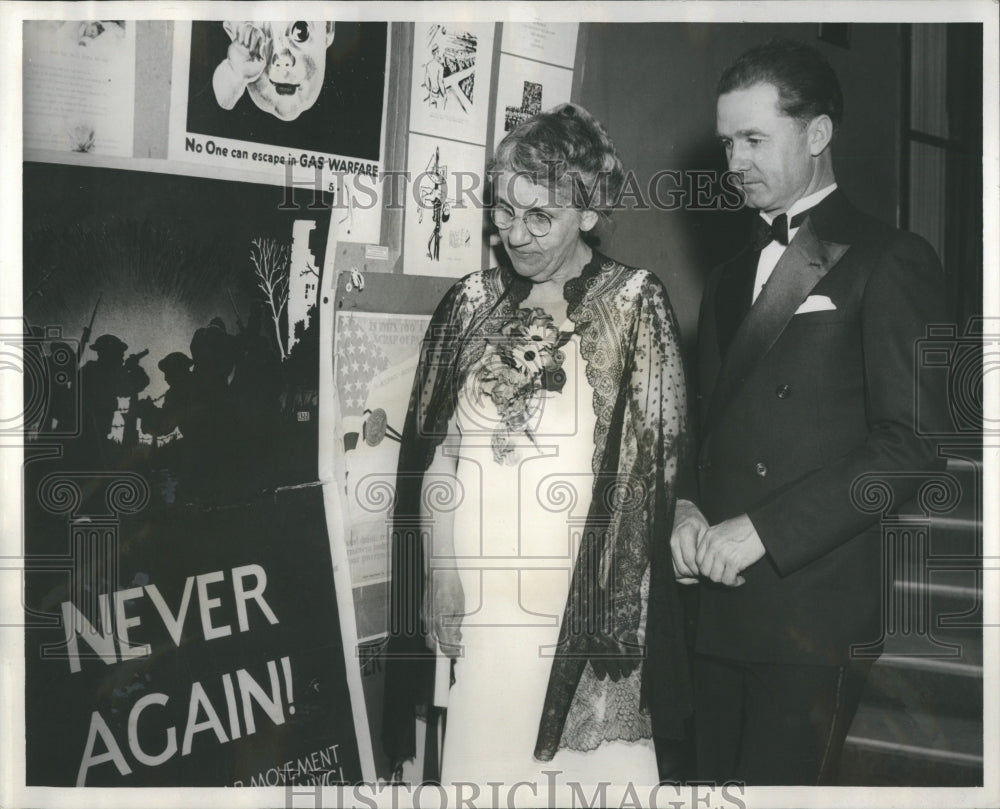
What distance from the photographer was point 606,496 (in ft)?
7.05

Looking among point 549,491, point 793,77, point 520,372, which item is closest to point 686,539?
point 549,491

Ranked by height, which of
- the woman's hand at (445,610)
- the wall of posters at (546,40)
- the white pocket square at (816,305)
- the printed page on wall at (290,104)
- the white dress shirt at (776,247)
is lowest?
the woman's hand at (445,610)

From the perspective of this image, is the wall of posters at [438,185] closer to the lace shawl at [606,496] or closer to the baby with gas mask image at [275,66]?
the lace shawl at [606,496]

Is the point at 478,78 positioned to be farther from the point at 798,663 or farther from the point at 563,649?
the point at 798,663

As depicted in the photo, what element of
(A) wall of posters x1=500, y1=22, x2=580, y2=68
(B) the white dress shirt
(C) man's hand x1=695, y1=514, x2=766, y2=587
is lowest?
(C) man's hand x1=695, y1=514, x2=766, y2=587

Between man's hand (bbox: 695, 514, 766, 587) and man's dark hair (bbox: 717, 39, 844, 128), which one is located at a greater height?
man's dark hair (bbox: 717, 39, 844, 128)

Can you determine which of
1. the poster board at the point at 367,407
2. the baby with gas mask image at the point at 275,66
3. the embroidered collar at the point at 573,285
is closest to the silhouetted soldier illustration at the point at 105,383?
the poster board at the point at 367,407

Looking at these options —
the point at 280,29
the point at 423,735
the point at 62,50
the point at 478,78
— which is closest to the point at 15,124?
the point at 62,50

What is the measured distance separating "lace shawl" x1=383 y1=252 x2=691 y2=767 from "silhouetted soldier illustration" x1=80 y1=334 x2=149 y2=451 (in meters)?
0.67

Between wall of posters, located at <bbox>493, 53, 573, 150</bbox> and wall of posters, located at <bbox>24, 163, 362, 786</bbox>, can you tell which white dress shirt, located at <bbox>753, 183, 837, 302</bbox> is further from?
wall of posters, located at <bbox>24, 163, 362, 786</bbox>

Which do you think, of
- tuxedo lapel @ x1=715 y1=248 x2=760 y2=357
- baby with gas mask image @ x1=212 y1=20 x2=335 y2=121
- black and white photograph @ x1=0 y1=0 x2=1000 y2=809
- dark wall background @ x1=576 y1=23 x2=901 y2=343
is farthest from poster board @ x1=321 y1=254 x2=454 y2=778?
tuxedo lapel @ x1=715 y1=248 x2=760 y2=357

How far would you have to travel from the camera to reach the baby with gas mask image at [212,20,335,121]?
2.12 meters

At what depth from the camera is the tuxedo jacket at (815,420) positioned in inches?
81.4

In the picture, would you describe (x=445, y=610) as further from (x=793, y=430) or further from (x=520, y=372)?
(x=793, y=430)
